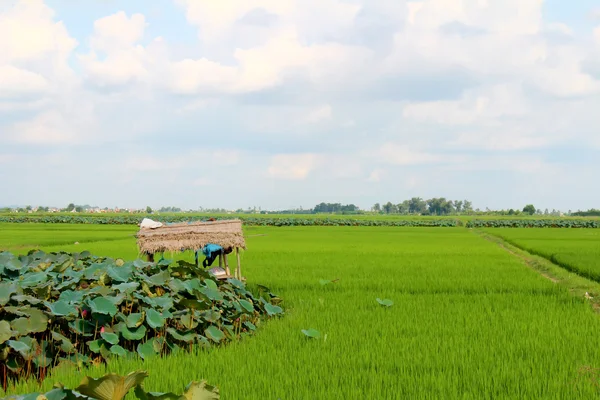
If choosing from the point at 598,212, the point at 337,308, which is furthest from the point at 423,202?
the point at 337,308

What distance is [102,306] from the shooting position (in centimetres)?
477

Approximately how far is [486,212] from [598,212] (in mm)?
23700

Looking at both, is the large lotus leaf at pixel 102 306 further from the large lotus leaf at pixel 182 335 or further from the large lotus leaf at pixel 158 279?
the large lotus leaf at pixel 158 279

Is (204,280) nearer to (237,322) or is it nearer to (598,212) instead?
(237,322)

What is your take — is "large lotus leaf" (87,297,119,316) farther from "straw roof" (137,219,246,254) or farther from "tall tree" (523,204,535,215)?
"tall tree" (523,204,535,215)

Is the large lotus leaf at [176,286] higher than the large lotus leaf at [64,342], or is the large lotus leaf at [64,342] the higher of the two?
the large lotus leaf at [176,286]

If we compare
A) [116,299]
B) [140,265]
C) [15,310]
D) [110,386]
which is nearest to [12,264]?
[140,265]

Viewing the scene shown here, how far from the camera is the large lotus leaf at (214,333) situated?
5.20 m

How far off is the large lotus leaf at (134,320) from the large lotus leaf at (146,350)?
0.58 ft

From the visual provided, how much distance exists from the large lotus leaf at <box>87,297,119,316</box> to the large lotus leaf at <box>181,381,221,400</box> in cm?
253

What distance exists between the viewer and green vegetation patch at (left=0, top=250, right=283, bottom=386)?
4535mm

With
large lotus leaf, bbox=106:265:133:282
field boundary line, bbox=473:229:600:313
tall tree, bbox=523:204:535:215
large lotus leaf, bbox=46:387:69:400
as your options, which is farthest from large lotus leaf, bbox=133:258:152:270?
tall tree, bbox=523:204:535:215

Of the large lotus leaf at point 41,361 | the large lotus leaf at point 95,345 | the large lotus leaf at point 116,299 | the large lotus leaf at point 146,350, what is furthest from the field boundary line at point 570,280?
the large lotus leaf at point 41,361

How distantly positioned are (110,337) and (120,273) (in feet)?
3.82
